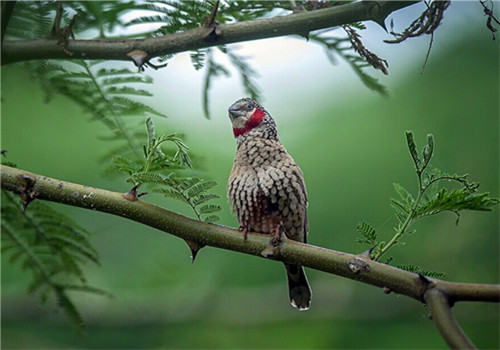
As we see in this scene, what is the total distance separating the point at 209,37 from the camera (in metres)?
2.10

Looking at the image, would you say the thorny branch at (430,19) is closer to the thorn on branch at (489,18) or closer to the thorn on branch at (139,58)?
the thorn on branch at (489,18)

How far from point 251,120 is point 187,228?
1.14 metres

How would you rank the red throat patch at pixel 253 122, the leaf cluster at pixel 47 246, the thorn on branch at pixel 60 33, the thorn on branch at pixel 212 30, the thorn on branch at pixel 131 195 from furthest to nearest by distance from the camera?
the red throat patch at pixel 253 122
the leaf cluster at pixel 47 246
the thorn on branch at pixel 60 33
the thorn on branch at pixel 212 30
the thorn on branch at pixel 131 195

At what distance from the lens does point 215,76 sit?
2.53 m

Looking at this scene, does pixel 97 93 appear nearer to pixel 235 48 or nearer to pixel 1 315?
pixel 235 48

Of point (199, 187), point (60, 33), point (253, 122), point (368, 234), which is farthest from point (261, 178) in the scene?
point (60, 33)

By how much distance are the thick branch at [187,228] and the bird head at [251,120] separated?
1013mm

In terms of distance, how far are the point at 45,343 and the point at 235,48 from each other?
2.61 meters

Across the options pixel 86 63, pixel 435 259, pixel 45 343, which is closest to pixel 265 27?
pixel 86 63

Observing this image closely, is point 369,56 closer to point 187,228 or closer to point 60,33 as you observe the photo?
point 187,228

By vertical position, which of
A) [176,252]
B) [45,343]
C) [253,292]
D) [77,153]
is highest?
[77,153]

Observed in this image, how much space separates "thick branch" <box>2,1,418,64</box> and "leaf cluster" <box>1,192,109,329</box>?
0.59 meters

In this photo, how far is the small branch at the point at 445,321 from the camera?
1.42 m

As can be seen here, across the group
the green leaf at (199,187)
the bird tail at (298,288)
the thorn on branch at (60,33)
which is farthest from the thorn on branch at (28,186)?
the bird tail at (298,288)
